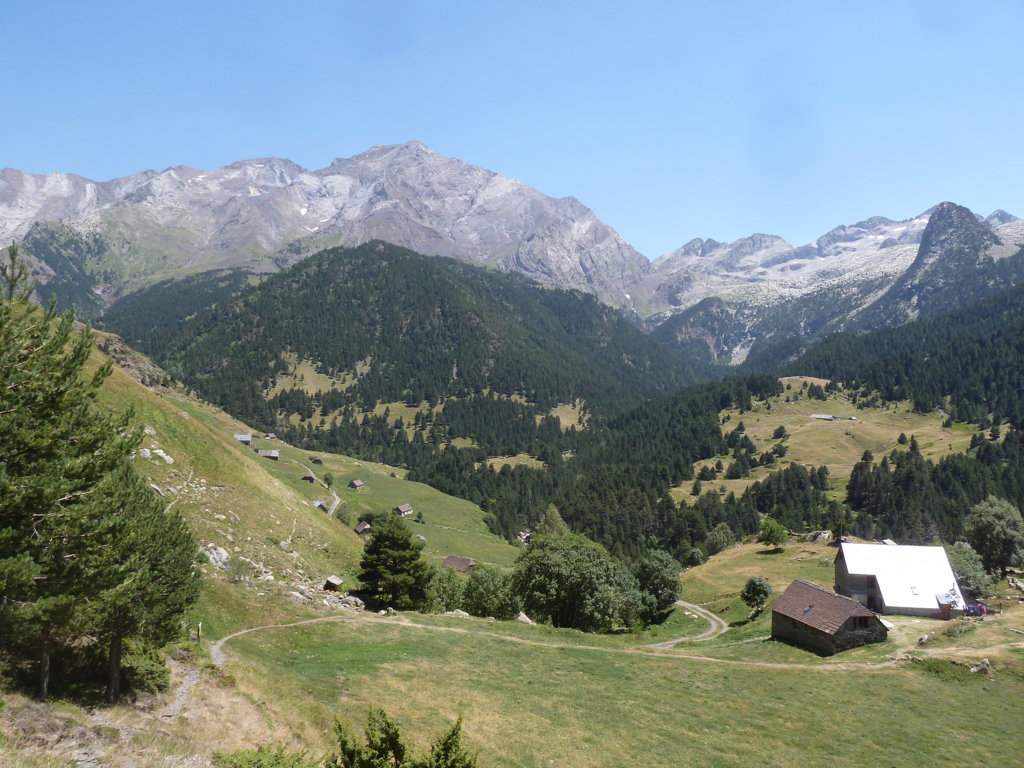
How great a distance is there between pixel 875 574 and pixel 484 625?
51.0 m

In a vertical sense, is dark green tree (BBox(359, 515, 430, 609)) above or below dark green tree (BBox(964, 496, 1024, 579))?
below

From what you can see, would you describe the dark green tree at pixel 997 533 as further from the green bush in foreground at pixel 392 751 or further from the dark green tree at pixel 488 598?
the green bush in foreground at pixel 392 751

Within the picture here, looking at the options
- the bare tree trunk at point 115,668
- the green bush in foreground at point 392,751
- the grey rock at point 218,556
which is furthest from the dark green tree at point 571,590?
the green bush in foreground at point 392,751

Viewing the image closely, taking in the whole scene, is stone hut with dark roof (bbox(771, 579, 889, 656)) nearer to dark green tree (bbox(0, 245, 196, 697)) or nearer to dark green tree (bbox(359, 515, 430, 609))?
dark green tree (bbox(359, 515, 430, 609))

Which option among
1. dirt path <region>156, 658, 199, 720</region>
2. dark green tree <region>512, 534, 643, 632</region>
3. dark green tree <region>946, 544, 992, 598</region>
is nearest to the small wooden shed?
dark green tree <region>512, 534, 643, 632</region>

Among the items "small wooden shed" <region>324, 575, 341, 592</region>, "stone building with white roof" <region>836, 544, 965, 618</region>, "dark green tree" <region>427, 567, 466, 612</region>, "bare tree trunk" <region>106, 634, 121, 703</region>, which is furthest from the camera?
"stone building with white roof" <region>836, 544, 965, 618</region>

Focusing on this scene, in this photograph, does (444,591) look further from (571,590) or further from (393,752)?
(393,752)

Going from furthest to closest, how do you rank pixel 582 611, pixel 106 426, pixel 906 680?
pixel 582 611, pixel 906 680, pixel 106 426

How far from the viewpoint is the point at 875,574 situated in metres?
69.9

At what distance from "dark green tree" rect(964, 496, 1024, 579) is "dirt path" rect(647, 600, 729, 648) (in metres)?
42.5

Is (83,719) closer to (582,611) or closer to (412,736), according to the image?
(412,736)

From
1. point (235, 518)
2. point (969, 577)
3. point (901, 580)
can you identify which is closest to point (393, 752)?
point (235, 518)

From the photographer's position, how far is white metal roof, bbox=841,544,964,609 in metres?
65.8

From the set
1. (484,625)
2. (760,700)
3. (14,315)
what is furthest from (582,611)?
(14,315)
